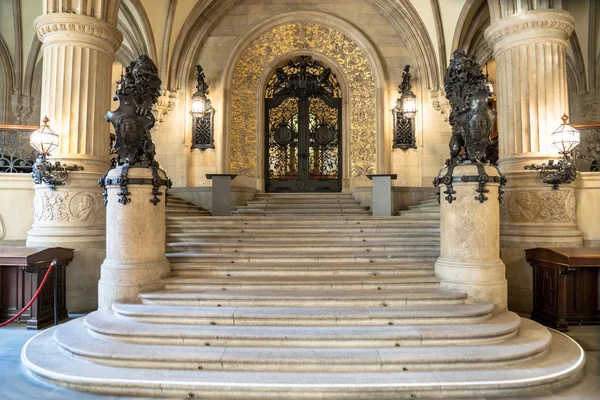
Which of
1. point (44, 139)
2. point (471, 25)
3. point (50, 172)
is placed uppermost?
point (471, 25)

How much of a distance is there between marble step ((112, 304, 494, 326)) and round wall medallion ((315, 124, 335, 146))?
839 centimetres

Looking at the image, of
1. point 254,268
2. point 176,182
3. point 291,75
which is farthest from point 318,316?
point 291,75

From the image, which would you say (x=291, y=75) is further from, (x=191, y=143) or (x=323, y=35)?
(x=191, y=143)

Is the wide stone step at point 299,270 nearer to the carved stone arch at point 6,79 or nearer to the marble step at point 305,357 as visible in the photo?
the marble step at point 305,357

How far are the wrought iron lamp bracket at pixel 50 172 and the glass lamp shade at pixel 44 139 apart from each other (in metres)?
0.11

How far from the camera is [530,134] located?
6895mm

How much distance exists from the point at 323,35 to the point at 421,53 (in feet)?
9.96

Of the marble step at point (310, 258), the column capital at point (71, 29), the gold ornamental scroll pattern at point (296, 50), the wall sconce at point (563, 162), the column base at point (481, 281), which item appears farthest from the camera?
the gold ornamental scroll pattern at point (296, 50)

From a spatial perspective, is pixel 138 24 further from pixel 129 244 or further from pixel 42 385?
pixel 42 385

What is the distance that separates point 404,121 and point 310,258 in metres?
7.07

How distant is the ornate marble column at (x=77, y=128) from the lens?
6.56m

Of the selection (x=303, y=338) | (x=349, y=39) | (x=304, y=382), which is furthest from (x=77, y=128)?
(x=349, y=39)

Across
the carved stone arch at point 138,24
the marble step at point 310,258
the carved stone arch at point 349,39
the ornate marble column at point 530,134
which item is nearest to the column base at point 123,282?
the marble step at point 310,258

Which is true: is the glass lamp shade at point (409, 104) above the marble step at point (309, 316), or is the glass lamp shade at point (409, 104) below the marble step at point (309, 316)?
above
